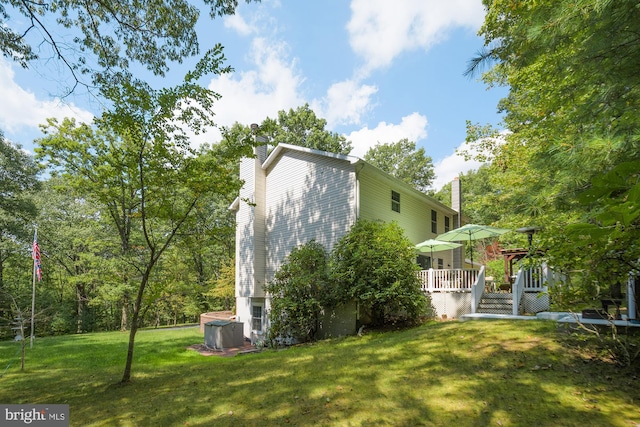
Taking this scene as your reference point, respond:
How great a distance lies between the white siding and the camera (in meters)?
12.4

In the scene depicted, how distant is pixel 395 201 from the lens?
47.1 feet

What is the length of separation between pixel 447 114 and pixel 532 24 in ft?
32.5

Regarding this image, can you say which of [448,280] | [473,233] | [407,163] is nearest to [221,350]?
[448,280]

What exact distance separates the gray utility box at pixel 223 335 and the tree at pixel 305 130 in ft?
60.9

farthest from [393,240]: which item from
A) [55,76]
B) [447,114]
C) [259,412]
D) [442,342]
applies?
[55,76]

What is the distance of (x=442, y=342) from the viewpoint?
7.00 metres

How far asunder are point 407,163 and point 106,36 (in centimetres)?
3228

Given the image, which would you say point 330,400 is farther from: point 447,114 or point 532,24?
point 447,114

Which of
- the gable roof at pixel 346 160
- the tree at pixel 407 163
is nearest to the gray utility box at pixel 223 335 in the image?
the gable roof at pixel 346 160

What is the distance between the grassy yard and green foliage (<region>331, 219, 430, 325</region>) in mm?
2590

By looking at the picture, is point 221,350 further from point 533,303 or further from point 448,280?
point 533,303

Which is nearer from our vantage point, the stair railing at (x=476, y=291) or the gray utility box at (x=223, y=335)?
the stair railing at (x=476, y=291)

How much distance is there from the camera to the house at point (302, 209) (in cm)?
1232

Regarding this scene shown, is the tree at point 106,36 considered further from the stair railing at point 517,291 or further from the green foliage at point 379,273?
the stair railing at point 517,291
